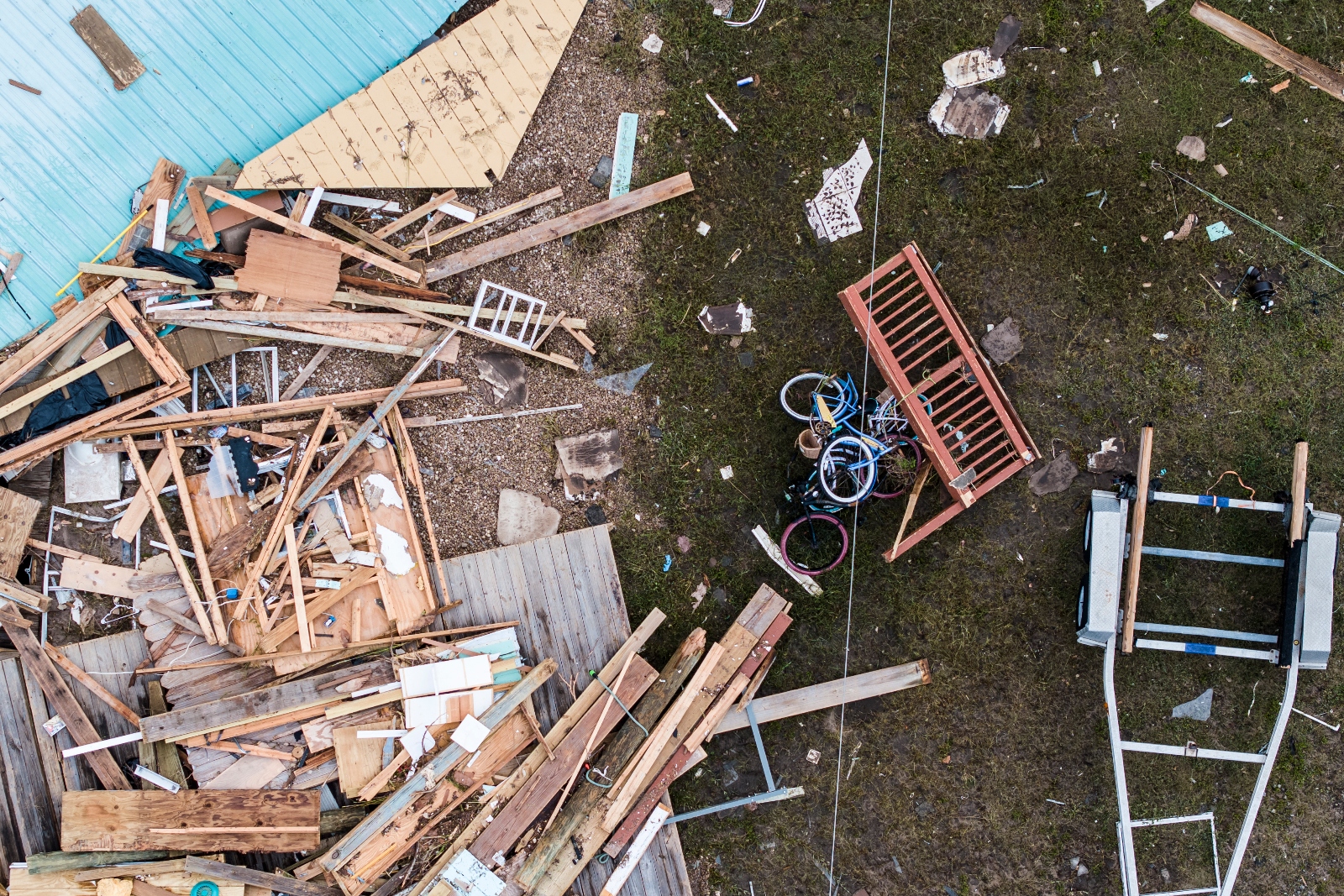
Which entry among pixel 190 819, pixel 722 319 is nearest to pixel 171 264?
pixel 190 819

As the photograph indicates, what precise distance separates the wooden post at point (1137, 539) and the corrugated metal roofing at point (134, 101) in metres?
7.20

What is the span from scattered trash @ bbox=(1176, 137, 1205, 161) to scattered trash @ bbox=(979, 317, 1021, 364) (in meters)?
2.14

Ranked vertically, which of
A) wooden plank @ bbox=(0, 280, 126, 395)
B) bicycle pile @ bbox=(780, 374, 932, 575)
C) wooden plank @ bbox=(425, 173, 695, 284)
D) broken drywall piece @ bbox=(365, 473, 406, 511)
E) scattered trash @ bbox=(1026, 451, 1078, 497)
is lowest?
scattered trash @ bbox=(1026, 451, 1078, 497)

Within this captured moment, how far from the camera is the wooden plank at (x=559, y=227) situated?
6406 mm

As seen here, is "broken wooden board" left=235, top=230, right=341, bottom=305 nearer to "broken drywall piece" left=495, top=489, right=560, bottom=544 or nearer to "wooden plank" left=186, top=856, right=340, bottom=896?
"broken drywall piece" left=495, top=489, right=560, bottom=544

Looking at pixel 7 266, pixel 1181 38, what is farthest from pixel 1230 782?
pixel 7 266

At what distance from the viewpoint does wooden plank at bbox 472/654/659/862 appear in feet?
19.7

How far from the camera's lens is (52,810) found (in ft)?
19.6

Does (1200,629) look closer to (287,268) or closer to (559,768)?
(559,768)

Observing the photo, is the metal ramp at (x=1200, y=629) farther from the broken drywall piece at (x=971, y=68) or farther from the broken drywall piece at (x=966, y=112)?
the broken drywall piece at (x=971, y=68)

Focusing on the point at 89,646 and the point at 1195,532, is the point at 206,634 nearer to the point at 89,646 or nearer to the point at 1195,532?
the point at 89,646

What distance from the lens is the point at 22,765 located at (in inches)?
233

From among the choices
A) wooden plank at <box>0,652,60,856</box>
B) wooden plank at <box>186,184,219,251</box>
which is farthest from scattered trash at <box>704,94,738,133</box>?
wooden plank at <box>0,652,60,856</box>

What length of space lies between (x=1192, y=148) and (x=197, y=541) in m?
9.21
